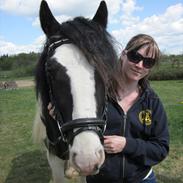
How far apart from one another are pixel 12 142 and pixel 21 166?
5.83 feet

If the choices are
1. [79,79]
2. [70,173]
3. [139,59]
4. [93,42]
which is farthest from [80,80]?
[70,173]

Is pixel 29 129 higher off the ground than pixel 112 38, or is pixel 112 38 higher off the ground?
pixel 112 38

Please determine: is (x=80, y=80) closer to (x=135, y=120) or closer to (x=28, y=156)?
(x=135, y=120)

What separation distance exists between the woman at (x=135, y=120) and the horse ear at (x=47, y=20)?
651 millimetres

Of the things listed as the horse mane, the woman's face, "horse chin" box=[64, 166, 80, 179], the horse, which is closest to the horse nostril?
the horse

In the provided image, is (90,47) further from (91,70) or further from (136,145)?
(136,145)

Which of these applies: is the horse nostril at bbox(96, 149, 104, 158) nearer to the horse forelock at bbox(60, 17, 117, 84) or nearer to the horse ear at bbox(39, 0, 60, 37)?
the horse forelock at bbox(60, 17, 117, 84)

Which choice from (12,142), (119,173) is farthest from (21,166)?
Result: (119,173)

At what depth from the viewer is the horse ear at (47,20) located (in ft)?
8.90

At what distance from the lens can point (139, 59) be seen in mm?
2529

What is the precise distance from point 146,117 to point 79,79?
0.70 metres

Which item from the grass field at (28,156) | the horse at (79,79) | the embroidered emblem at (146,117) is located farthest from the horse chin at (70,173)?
the grass field at (28,156)

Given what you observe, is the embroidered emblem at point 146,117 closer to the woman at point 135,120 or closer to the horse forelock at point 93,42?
the woman at point 135,120

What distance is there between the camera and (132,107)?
2.54 metres
